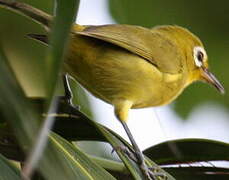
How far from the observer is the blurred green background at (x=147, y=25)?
252 centimetres

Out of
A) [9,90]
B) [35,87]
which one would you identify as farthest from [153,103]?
[9,90]

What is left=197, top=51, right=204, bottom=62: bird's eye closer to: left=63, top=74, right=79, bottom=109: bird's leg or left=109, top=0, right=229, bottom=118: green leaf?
left=109, top=0, right=229, bottom=118: green leaf

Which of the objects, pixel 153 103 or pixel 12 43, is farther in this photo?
pixel 153 103

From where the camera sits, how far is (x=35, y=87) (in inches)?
105

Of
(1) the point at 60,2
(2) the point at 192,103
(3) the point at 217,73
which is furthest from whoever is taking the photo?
(3) the point at 217,73

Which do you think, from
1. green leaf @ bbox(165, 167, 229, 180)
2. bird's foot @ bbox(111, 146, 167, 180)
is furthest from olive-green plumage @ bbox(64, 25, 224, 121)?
green leaf @ bbox(165, 167, 229, 180)

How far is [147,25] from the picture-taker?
3.07 m

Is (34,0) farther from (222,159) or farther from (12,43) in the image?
(222,159)

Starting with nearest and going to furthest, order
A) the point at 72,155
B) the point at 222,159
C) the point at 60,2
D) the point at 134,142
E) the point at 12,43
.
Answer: the point at 60,2 < the point at 72,155 < the point at 222,159 < the point at 12,43 < the point at 134,142

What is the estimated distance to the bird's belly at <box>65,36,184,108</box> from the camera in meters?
3.00

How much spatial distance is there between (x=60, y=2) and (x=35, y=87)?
1.77 metres

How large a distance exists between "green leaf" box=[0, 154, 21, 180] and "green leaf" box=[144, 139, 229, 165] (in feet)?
2.67

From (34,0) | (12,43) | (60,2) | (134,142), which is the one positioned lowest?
(134,142)

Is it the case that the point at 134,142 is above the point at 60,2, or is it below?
below
